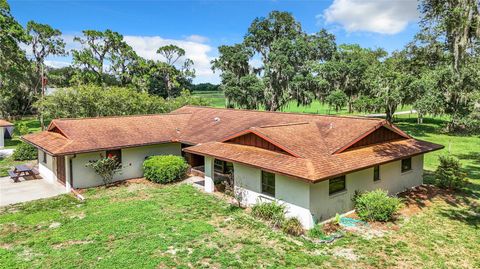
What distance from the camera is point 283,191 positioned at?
41.3ft

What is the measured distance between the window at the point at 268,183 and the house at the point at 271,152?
0.01 metres

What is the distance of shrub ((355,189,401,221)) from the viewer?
12.3 meters

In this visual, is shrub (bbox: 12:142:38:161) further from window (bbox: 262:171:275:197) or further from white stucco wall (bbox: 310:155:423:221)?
white stucco wall (bbox: 310:155:423:221)

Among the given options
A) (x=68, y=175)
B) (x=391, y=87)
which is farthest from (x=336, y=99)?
(x=68, y=175)

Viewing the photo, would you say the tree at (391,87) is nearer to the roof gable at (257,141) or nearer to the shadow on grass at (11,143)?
the roof gable at (257,141)

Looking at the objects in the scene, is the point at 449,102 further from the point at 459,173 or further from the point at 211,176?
the point at 211,176

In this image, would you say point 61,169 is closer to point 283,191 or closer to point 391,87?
point 283,191

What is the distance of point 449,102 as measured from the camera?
108 feet

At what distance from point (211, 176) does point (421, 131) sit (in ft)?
98.3

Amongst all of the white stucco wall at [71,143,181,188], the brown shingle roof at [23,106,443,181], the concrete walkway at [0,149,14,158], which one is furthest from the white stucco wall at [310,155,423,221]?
the concrete walkway at [0,149,14,158]

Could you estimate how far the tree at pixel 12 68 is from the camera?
95.2 feet

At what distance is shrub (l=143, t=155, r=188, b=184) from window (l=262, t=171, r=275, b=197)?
21.5ft

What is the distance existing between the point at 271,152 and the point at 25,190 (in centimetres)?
1332

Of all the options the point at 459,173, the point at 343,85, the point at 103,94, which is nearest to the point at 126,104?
the point at 103,94
